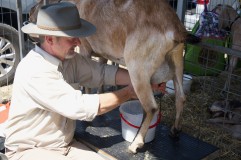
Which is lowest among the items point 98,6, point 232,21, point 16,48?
point 16,48

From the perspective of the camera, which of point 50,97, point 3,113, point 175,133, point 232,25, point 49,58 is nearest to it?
point 50,97

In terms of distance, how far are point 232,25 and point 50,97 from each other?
363cm

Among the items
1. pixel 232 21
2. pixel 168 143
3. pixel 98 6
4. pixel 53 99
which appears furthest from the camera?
pixel 232 21

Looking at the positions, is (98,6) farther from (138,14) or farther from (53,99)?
(53,99)

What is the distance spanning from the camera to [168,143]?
371 centimetres

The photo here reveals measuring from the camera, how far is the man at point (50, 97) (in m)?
2.68

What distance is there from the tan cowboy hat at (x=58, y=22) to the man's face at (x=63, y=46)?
88 mm

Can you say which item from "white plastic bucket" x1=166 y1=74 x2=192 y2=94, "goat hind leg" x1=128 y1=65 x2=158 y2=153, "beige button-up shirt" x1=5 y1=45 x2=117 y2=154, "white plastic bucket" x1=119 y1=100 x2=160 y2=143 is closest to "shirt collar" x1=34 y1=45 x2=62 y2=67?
"beige button-up shirt" x1=5 y1=45 x2=117 y2=154

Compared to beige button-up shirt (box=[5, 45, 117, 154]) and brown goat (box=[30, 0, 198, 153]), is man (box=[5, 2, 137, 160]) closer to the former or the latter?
beige button-up shirt (box=[5, 45, 117, 154])

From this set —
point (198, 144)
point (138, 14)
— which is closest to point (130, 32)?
point (138, 14)

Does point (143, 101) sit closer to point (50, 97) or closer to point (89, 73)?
point (89, 73)

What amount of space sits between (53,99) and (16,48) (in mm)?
3174

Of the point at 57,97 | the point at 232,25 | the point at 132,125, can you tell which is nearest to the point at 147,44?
the point at 132,125

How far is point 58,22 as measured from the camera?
8.75 feet
